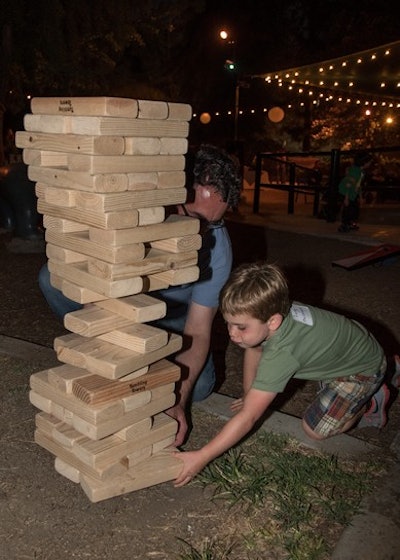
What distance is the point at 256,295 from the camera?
104 inches

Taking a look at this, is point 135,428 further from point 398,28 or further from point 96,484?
point 398,28

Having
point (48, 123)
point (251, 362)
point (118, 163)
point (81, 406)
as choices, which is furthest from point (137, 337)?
point (251, 362)

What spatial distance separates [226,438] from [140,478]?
1.40 feet

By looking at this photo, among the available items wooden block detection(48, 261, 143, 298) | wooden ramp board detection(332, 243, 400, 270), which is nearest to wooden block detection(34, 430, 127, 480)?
wooden block detection(48, 261, 143, 298)

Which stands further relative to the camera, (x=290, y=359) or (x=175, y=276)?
(x=290, y=359)

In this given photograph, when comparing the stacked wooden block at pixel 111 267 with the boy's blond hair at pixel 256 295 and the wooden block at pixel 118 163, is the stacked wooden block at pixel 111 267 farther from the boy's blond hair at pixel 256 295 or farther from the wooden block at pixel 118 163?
the boy's blond hair at pixel 256 295

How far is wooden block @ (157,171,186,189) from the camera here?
2.44 metres

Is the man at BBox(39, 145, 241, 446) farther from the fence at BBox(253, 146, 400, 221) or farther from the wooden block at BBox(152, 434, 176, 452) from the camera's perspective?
the fence at BBox(253, 146, 400, 221)

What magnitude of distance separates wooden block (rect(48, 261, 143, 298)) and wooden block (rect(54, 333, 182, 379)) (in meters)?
0.27

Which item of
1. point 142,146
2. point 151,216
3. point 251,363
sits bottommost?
point 251,363

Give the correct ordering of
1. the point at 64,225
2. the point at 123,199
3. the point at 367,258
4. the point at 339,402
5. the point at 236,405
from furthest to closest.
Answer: the point at 367,258, the point at 236,405, the point at 339,402, the point at 64,225, the point at 123,199

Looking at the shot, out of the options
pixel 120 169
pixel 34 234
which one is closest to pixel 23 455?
pixel 120 169

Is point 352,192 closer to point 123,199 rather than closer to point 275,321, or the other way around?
point 275,321

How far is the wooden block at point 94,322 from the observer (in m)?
2.44
